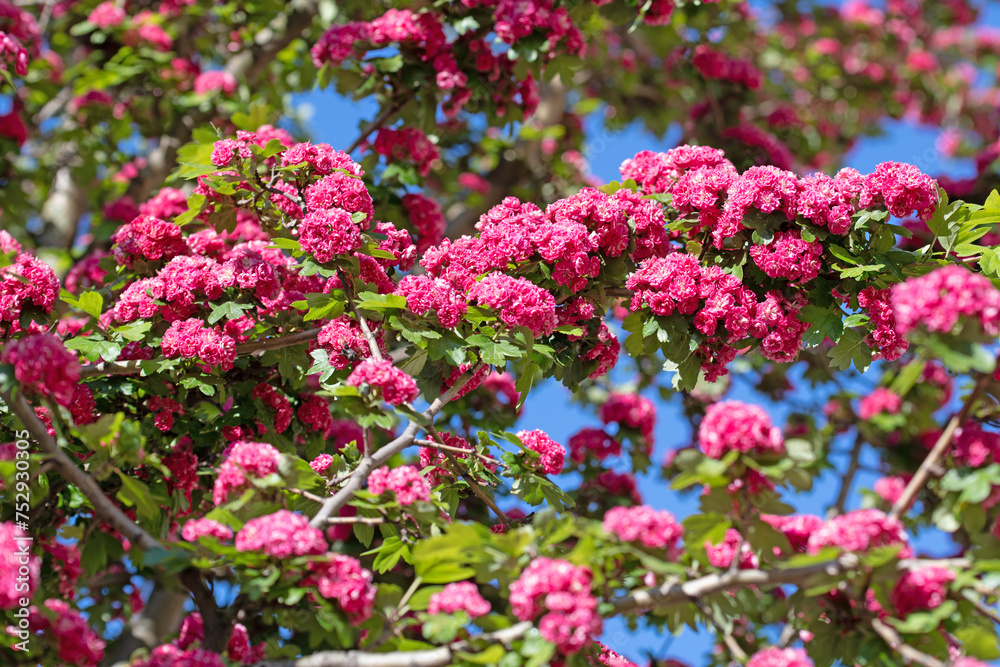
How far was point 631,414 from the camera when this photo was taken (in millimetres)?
6984

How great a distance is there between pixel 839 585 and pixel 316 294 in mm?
2626

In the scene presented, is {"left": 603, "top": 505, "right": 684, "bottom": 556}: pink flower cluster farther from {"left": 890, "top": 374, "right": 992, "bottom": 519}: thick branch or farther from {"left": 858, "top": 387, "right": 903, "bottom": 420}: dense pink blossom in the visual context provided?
{"left": 858, "top": 387, "right": 903, "bottom": 420}: dense pink blossom

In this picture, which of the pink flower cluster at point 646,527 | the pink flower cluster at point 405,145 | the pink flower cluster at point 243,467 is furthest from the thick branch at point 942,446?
the pink flower cluster at point 405,145

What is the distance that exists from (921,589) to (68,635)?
122 inches

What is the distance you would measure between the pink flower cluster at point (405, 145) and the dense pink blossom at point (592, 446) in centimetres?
257

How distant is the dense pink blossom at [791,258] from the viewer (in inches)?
160

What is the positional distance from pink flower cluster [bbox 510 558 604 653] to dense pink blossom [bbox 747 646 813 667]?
20.8 inches

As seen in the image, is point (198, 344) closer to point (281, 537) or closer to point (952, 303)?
point (281, 537)

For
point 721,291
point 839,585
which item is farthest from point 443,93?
point 839,585

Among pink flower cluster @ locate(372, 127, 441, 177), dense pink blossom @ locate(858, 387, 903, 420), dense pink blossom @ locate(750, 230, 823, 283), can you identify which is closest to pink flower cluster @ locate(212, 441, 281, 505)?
dense pink blossom @ locate(750, 230, 823, 283)

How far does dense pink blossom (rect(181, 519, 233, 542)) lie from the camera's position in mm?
3043

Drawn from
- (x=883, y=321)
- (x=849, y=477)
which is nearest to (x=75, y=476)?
(x=883, y=321)

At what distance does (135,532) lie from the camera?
3.13 meters

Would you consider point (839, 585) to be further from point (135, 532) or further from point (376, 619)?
point (135, 532)
